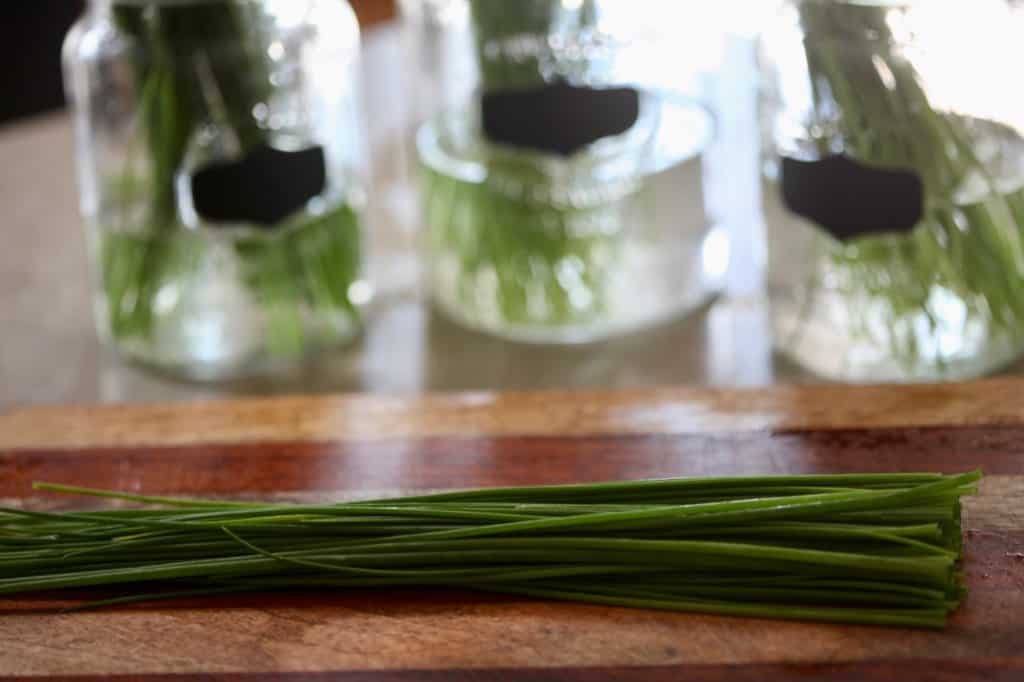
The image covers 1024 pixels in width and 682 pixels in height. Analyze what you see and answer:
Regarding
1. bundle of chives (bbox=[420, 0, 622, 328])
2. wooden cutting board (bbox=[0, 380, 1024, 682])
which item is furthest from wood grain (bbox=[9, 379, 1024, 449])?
bundle of chives (bbox=[420, 0, 622, 328])

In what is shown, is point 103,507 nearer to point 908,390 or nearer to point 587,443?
point 587,443

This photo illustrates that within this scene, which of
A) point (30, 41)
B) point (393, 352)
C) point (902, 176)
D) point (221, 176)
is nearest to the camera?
point (902, 176)

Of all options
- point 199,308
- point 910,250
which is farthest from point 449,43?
point 910,250

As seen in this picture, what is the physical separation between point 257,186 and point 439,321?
0.89 ft

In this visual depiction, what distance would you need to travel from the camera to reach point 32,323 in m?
1.43

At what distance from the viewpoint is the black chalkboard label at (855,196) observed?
1.03 metres

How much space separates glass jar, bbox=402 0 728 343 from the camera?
1.19m

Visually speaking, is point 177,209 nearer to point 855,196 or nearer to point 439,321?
point 439,321

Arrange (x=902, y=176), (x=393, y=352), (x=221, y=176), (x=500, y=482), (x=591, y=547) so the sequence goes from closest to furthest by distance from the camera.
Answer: (x=591, y=547)
(x=500, y=482)
(x=902, y=176)
(x=221, y=176)
(x=393, y=352)

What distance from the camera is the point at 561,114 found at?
45.8 inches

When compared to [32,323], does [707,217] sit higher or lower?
higher

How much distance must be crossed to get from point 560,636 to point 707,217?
626mm

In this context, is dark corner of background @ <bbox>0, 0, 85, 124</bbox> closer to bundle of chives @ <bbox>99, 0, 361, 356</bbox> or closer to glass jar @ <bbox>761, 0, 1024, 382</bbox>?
bundle of chives @ <bbox>99, 0, 361, 356</bbox>

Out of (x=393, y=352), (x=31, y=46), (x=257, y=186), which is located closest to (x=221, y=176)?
(x=257, y=186)
